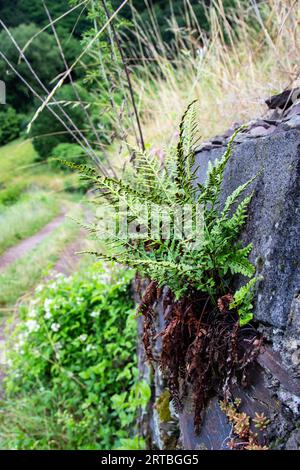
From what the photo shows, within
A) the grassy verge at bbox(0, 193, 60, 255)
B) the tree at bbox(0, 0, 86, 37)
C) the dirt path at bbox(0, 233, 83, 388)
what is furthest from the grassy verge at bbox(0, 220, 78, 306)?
the tree at bbox(0, 0, 86, 37)

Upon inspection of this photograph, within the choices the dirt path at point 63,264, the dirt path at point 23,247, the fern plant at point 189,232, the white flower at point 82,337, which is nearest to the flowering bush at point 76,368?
the white flower at point 82,337

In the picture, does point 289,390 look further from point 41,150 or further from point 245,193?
point 41,150

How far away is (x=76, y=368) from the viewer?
2.75m

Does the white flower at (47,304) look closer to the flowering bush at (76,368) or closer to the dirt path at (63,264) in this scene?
the flowering bush at (76,368)

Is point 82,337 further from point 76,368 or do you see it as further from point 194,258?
point 194,258

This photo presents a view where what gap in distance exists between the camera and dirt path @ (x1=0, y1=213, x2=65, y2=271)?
732cm

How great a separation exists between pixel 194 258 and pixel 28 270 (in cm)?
514

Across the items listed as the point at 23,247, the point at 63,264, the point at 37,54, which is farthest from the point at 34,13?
the point at 23,247

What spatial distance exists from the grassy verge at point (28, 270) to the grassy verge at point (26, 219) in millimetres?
1888

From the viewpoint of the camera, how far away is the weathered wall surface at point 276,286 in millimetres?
856

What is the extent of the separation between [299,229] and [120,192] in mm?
488

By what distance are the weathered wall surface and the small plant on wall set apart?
39mm

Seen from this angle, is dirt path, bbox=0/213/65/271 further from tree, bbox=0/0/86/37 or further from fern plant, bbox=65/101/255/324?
fern plant, bbox=65/101/255/324

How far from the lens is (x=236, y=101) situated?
235 centimetres
